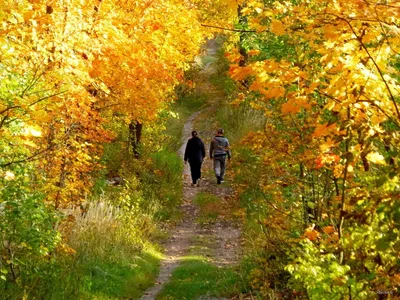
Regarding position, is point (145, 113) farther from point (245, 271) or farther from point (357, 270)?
point (357, 270)

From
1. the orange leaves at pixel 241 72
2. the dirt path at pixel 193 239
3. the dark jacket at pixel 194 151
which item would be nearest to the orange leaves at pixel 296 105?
the orange leaves at pixel 241 72

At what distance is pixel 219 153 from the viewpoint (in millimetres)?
18438

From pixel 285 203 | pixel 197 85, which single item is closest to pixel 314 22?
pixel 285 203

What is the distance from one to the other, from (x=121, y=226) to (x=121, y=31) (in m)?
3.97

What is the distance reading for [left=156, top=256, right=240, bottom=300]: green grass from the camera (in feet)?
31.6

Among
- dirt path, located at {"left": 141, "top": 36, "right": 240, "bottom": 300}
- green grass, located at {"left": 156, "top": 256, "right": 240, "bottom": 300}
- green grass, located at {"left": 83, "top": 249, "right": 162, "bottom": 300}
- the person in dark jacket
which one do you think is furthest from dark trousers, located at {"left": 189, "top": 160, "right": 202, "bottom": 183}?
green grass, located at {"left": 83, "top": 249, "right": 162, "bottom": 300}

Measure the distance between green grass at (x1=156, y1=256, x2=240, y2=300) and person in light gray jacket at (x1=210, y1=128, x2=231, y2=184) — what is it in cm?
673

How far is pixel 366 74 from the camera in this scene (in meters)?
3.93

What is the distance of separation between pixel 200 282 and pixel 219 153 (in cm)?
848

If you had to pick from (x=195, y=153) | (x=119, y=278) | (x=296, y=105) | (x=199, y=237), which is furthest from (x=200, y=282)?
(x=195, y=153)

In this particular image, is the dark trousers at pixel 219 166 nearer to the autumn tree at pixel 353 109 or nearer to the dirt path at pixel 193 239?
the dirt path at pixel 193 239

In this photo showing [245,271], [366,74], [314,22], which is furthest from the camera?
[245,271]

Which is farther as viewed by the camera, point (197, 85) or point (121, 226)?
point (197, 85)

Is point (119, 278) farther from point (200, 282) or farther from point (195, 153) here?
point (195, 153)
